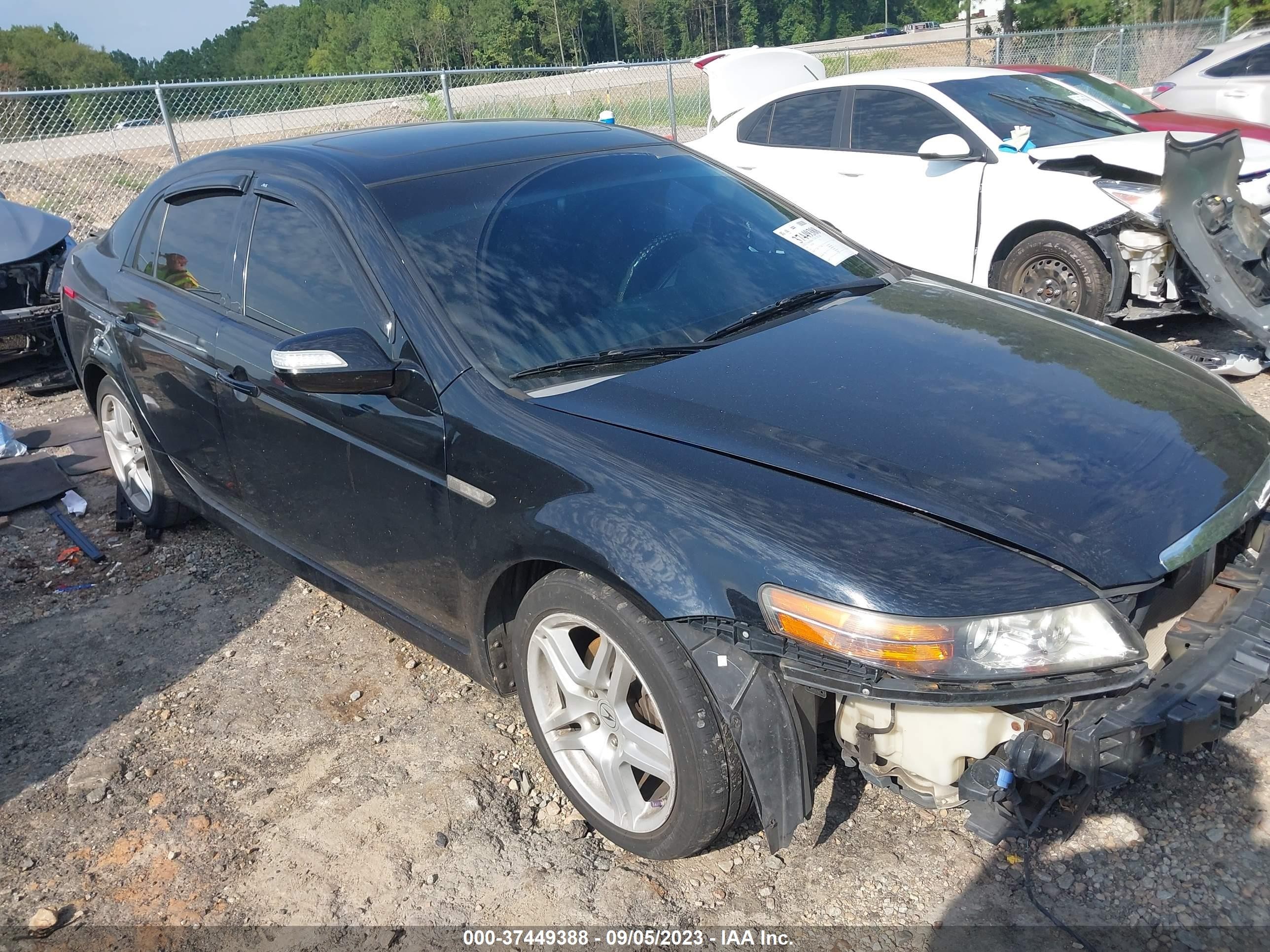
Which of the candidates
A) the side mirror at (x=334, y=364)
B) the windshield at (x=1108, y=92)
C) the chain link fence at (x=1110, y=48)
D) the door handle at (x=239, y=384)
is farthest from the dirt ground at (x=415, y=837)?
the chain link fence at (x=1110, y=48)

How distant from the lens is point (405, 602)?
9.86ft

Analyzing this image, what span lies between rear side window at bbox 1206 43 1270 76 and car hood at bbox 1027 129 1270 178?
5.98m

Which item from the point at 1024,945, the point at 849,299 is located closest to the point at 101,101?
the point at 849,299

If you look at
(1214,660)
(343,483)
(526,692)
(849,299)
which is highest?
(849,299)

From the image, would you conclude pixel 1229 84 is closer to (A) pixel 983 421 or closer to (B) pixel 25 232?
(A) pixel 983 421

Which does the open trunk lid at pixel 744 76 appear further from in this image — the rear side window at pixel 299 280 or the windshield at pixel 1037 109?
the rear side window at pixel 299 280

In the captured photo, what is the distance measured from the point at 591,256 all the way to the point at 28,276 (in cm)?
592

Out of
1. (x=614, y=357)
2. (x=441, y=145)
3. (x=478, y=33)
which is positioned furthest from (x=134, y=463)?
(x=478, y=33)

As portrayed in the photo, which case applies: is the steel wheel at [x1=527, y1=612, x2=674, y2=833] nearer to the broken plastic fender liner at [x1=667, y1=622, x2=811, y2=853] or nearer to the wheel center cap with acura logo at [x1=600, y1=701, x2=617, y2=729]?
the wheel center cap with acura logo at [x1=600, y1=701, x2=617, y2=729]

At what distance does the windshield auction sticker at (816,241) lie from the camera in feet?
11.3

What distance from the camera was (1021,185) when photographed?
5.96m

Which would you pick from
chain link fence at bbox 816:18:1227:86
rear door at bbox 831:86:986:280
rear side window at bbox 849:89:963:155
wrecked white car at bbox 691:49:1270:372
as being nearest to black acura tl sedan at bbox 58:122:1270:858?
wrecked white car at bbox 691:49:1270:372

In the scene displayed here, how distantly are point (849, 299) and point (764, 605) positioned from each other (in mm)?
1468

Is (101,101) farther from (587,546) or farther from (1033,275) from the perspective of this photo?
(587,546)
